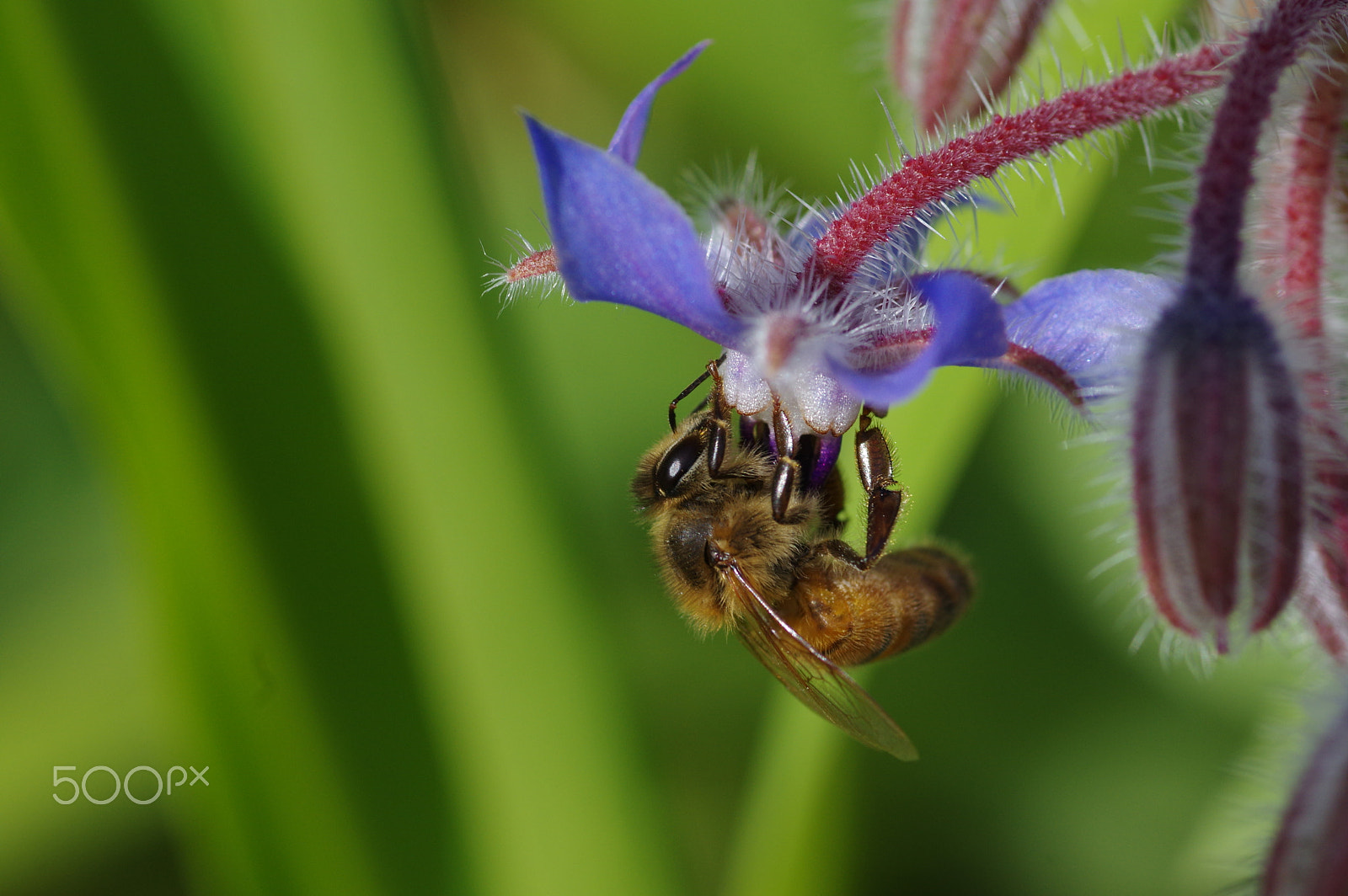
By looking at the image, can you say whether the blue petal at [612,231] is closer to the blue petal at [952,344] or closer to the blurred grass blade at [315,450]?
the blue petal at [952,344]

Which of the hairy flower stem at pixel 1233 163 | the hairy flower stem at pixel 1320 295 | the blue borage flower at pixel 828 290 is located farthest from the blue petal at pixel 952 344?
the hairy flower stem at pixel 1320 295

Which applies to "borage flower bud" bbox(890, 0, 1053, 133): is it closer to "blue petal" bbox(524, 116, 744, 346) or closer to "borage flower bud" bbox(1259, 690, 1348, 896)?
"blue petal" bbox(524, 116, 744, 346)

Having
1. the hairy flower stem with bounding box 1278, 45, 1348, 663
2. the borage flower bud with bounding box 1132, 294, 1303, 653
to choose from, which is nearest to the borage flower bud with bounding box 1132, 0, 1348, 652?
the borage flower bud with bounding box 1132, 294, 1303, 653

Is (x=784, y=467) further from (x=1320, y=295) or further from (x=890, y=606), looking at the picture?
(x=1320, y=295)

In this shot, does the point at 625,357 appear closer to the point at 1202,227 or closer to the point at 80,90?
the point at 80,90

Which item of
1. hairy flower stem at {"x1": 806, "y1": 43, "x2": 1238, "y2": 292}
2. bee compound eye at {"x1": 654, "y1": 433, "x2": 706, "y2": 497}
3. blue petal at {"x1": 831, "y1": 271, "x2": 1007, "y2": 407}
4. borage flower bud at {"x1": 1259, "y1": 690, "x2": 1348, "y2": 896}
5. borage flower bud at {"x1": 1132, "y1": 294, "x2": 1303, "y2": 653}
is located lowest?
borage flower bud at {"x1": 1259, "y1": 690, "x2": 1348, "y2": 896}

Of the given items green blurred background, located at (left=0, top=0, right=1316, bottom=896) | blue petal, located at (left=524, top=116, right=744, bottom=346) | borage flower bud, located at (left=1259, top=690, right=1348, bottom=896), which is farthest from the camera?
green blurred background, located at (left=0, top=0, right=1316, bottom=896)

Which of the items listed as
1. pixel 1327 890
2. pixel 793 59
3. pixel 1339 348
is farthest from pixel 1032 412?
pixel 1327 890
